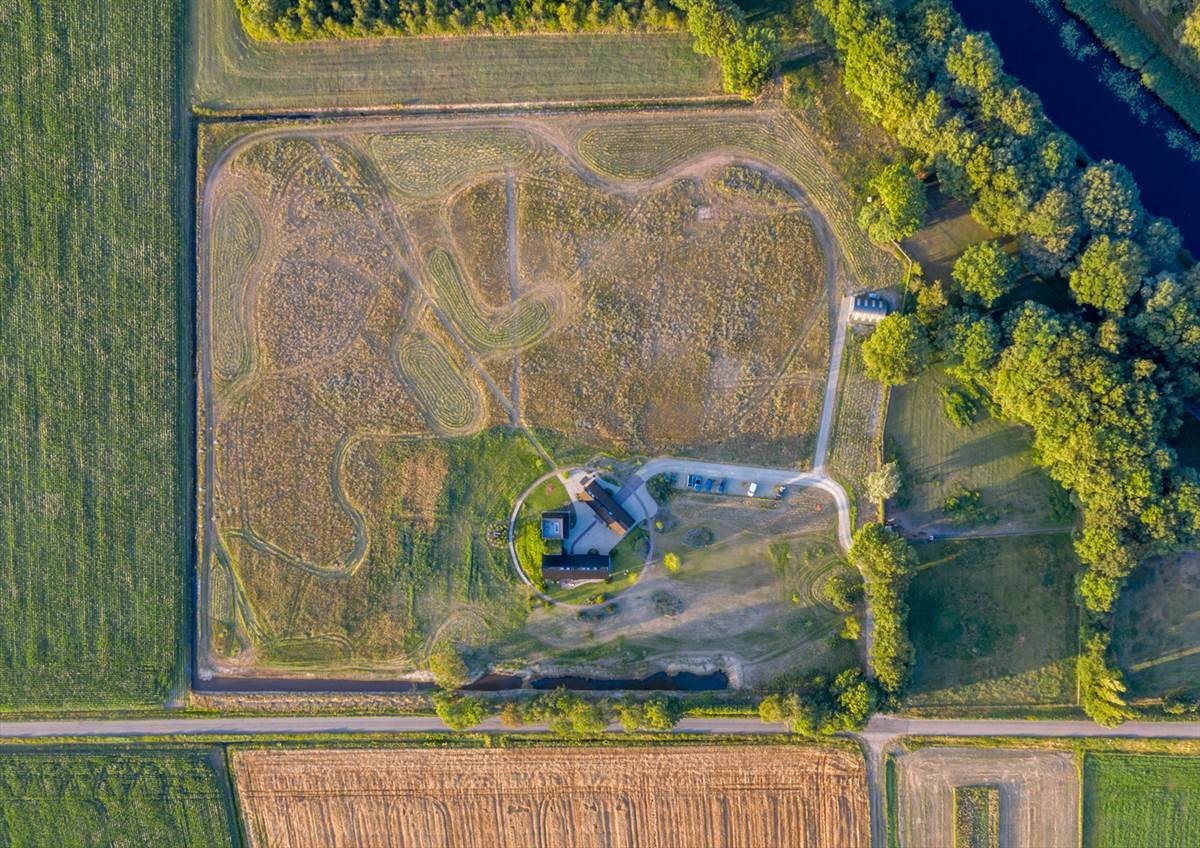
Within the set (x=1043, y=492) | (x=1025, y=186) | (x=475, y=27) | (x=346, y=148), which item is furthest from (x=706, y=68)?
(x=1043, y=492)

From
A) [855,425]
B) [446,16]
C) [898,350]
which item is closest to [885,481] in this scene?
[855,425]

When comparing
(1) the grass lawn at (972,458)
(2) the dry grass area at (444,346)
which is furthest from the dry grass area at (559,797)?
(1) the grass lawn at (972,458)

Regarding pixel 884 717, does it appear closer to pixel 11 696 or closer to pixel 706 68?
pixel 706 68

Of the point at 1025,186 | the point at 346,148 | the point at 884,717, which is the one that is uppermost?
the point at 346,148

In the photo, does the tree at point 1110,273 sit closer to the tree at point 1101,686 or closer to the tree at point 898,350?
the tree at point 898,350

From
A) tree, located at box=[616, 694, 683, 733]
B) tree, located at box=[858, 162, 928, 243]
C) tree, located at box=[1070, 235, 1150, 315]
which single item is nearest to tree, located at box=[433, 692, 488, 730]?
tree, located at box=[616, 694, 683, 733]

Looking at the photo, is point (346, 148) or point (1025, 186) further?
point (346, 148)
